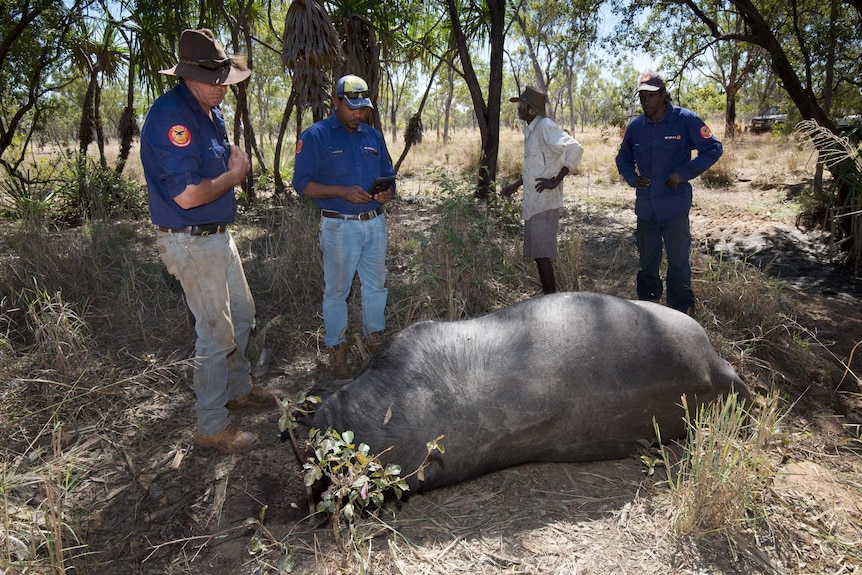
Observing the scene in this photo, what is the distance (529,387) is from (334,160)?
2042 mm

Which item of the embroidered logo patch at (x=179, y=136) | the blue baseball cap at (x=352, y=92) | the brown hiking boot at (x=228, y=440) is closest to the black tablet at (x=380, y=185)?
the blue baseball cap at (x=352, y=92)

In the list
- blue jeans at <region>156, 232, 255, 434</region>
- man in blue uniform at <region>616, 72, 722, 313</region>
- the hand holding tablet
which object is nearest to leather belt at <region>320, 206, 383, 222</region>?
the hand holding tablet

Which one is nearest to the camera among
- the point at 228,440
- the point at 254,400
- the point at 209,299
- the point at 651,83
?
the point at 209,299

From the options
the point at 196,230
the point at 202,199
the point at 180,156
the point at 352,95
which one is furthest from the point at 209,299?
the point at 352,95

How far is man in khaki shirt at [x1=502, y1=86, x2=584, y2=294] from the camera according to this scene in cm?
448

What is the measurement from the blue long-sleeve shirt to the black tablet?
6.89ft

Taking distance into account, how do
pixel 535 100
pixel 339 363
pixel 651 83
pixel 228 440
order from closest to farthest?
pixel 228 440, pixel 339 363, pixel 651 83, pixel 535 100

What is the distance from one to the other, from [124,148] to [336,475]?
30.5 feet

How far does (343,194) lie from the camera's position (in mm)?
3635

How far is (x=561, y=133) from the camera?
4.50 meters

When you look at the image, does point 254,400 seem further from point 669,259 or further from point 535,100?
point 669,259

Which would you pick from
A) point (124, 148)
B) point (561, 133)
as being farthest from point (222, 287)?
point (124, 148)

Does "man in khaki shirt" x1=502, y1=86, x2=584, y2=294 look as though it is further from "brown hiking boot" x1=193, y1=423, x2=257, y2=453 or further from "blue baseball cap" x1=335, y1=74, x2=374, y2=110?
"brown hiking boot" x1=193, y1=423, x2=257, y2=453

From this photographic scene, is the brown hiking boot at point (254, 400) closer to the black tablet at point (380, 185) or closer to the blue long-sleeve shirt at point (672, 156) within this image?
the black tablet at point (380, 185)
